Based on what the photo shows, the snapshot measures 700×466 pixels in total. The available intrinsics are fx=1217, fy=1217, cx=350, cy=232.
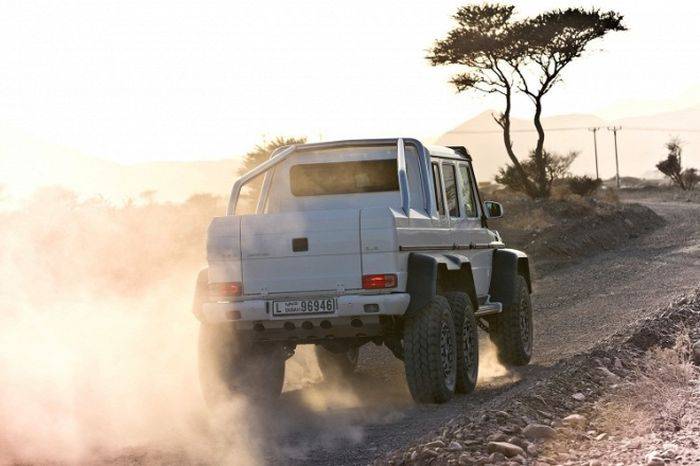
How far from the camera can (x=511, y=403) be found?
8453 mm

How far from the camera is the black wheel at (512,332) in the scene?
40.0ft

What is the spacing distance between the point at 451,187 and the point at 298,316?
8.08 ft

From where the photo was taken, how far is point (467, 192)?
11734mm

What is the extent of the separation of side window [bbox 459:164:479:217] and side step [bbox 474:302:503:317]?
0.87 meters

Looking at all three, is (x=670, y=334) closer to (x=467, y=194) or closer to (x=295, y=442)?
(x=467, y=194)

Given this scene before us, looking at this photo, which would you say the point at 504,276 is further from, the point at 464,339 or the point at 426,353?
the point at 426,353

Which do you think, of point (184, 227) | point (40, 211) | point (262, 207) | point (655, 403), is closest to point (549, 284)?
point (184, 227)

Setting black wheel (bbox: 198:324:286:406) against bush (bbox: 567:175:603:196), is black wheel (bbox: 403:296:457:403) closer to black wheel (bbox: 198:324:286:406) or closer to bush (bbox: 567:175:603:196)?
black wheel (bbox: 198:324:286:406)

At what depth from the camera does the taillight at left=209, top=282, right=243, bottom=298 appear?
9.55m

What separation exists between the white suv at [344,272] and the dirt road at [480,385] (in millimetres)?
441

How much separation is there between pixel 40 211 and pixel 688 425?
16.5 meters

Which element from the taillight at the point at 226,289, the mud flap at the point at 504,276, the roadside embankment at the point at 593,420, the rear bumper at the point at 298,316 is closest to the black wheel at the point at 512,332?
the mud flap at the point at 504,276

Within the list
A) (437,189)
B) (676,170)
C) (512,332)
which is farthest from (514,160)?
(676,170)

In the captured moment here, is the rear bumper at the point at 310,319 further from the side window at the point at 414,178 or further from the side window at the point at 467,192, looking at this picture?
the side window at the point at 467,192
